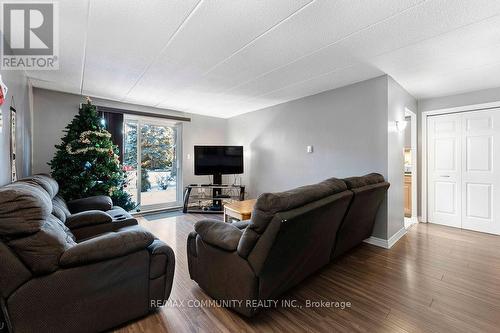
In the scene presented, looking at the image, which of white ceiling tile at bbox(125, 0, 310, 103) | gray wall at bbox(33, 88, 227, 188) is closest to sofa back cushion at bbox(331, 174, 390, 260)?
white ceiling tile at bbox(125, 0, 310, 103)

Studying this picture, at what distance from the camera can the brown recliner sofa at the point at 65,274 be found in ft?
4.05

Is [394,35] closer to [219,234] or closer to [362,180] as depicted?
[362,180]

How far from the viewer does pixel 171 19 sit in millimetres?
1875

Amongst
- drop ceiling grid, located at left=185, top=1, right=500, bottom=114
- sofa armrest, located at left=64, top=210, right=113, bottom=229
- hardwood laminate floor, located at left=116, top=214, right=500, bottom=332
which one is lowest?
hardwood laminate floor, located at left=116, top=214, right=500, bottom=332

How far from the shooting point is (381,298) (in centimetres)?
196

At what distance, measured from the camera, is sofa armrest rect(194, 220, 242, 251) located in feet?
5.63

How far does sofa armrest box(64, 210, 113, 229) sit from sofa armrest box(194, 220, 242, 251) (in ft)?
4.11

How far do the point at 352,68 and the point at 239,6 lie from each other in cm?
179

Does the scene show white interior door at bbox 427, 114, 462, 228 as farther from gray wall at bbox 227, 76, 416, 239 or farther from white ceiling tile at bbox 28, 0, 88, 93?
white ceiling tile at bbox 28, 0, 88, 93

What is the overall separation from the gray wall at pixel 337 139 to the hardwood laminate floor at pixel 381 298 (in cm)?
62

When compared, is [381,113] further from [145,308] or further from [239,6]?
[145,308]

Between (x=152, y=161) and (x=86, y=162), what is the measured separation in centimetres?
169

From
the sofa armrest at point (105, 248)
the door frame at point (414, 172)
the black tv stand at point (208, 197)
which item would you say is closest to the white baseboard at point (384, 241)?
the door frame at point (414, 172)

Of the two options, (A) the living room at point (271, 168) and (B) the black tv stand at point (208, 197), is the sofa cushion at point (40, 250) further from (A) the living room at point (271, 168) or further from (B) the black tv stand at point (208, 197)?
(B) the black tv stand at point (208, 197)
